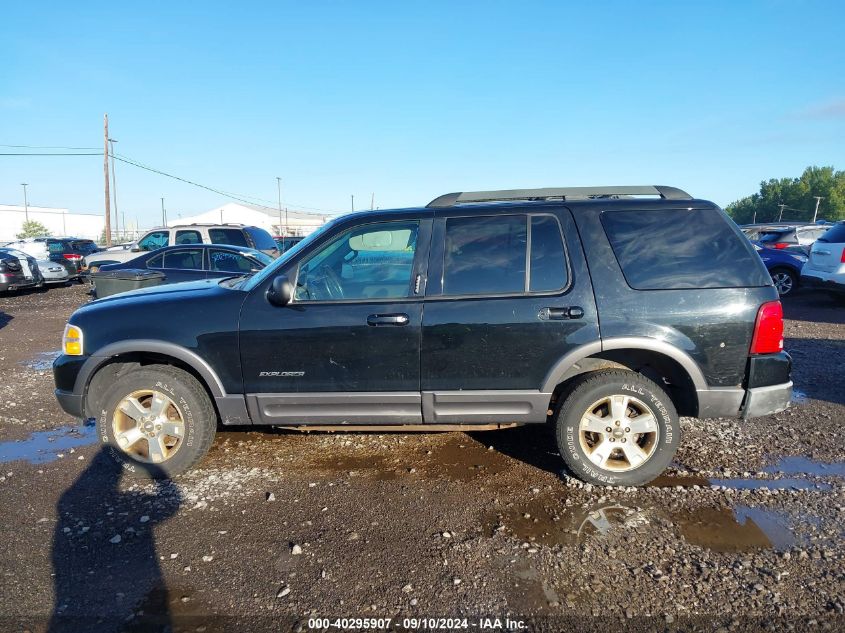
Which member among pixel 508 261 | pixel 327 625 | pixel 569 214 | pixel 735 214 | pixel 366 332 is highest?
pixel 735 214

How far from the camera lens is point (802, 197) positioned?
87938 mm

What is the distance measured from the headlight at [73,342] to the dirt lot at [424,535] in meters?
0.90

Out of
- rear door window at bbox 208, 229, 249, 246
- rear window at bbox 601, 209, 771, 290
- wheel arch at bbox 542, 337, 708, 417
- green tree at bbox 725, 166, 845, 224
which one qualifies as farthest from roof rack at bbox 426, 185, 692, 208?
green tree at bbox 725, 166, 845, 224

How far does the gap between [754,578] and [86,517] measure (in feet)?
12.4

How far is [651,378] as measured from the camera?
3.67m

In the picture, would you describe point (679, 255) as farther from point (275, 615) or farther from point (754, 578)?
point (275, 615)

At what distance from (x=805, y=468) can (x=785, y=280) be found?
33.0ft

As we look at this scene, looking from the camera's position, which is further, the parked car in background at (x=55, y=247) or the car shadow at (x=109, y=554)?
the parked car in background at (x=55, y=247)

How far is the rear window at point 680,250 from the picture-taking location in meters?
3.35

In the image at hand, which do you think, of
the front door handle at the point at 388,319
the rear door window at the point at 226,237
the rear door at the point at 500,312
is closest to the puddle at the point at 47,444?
the front door handle at the point at 388,319

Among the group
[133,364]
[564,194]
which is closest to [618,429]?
[564,194]

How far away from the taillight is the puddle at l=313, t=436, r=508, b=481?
187cm

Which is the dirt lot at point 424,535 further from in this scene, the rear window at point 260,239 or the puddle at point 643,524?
the rear window at point 260,239

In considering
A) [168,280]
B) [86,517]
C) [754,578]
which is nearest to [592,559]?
[754,578]
